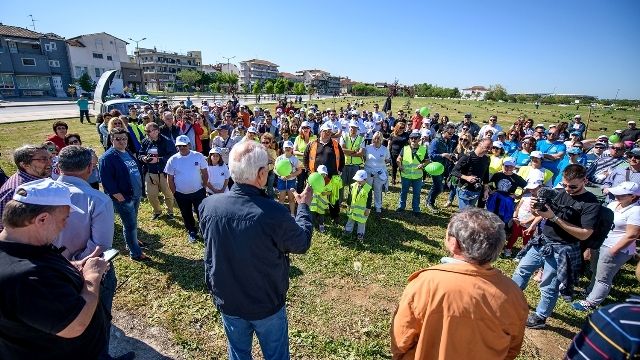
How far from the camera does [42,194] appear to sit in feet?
6.39

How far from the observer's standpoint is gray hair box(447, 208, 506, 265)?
186cm

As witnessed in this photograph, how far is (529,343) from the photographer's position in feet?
13.4

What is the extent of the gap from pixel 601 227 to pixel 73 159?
591 centimetres

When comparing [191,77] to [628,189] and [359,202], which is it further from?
[628,189]

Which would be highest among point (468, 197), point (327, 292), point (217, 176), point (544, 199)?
point (544, 199)

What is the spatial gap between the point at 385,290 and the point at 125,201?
175 inches

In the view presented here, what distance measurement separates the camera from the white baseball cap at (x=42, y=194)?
1894 millimetres

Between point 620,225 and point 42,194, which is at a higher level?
point 42,194

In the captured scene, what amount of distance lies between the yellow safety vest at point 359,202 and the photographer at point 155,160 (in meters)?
4.27

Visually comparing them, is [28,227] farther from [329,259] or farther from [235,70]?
[235,70]

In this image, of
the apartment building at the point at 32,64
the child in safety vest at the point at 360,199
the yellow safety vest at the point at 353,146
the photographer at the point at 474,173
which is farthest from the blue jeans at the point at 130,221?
the apartment building at the point at 32,64

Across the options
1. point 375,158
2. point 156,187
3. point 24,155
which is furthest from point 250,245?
point 156,187

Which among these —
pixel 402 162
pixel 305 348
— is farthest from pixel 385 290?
pixel 402 162

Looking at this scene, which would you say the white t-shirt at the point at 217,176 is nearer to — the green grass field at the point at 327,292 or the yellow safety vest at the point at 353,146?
the green grass field at the point at 327,292
